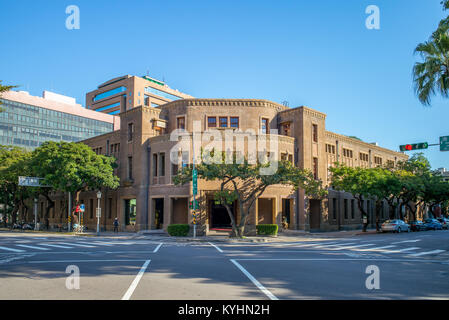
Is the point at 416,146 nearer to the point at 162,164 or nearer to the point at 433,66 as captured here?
the point at 433,66

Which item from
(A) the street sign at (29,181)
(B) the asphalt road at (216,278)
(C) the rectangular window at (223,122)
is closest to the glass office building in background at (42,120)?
(A) the street sign at (29,181)

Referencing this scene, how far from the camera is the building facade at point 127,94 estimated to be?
105938 millimetres

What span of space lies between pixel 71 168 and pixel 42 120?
60.0 meters

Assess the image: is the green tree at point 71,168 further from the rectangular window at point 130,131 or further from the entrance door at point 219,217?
the entrance door at point 219,217

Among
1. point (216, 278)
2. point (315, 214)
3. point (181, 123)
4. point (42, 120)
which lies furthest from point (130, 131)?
point (42, 120)

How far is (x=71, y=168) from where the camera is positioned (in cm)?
3853

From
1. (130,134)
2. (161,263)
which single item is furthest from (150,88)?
(161,263)

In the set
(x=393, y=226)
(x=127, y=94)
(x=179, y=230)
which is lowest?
(x=393, y=226)

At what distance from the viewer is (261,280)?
35.3 ft

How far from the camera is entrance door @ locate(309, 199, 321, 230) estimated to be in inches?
1706

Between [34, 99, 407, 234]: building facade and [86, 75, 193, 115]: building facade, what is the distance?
2433 inches

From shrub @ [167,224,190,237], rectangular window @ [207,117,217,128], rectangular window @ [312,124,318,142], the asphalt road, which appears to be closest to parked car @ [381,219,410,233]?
rectangular window @ [312,124,318,142]

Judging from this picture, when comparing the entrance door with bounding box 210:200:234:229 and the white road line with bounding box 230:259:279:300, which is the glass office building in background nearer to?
the entrance door with bounding box 210:200:234:229

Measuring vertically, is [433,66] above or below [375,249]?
above
